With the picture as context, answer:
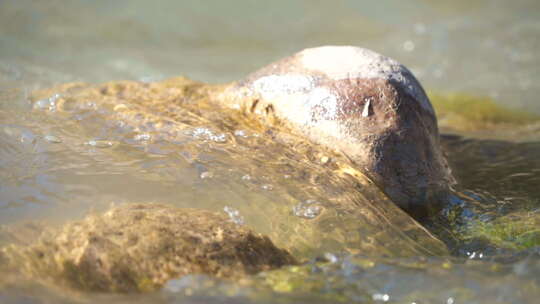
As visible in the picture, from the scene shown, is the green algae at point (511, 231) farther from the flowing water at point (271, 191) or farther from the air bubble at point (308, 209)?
the air bubble at point (308, 209)

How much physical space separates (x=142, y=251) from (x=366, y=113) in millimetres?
1759

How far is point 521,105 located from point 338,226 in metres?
5.20

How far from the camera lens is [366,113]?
11.7 ft

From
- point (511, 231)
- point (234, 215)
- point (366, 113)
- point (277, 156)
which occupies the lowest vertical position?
point (511, 231)

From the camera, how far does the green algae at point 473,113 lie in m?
6.27

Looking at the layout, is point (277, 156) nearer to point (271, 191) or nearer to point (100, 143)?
point (271, 191)

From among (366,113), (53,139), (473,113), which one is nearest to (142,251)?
(53,139)

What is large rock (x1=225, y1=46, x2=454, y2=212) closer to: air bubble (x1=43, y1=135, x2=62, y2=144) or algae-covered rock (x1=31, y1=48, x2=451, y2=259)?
algae-covered rock (x1=31, y1=48, x2=451, y2=259)

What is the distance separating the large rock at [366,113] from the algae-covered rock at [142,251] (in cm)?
109

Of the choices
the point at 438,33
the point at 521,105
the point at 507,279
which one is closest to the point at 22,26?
the point at 438,33

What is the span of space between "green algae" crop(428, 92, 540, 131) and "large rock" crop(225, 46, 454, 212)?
8.01 feet

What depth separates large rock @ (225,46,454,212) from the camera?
349 cm

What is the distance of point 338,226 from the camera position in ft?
9.61

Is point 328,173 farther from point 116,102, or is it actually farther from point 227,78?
point 227,78
